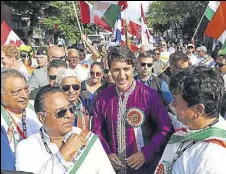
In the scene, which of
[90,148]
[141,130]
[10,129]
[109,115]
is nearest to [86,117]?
[109,115]

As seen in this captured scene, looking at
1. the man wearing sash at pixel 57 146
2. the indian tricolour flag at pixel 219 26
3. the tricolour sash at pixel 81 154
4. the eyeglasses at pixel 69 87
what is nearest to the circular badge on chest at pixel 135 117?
the eyeglasses at pixel 69 87

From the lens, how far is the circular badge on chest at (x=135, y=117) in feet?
10.7

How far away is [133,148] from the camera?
10.8 ft

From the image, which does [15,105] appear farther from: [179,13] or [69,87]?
[179,13]

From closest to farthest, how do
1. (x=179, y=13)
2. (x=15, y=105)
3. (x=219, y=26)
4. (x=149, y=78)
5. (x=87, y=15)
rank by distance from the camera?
(x=15, y=105) → (x=149, y=78) → (x=219, y=26) → (x=87, y=15) → (x=179, y=13)

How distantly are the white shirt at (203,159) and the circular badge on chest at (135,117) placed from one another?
3.05ft

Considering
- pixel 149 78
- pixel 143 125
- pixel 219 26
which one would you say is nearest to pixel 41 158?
pixel 143 125

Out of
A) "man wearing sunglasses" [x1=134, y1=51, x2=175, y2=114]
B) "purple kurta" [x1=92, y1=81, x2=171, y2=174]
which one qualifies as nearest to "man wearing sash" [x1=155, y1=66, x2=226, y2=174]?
"purple kurta" [x1=92, y1=81, x2=171, y2=174]

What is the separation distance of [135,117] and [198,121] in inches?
39.9

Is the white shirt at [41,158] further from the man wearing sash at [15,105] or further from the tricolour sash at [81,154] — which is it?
the man wearing sash at [15,105]

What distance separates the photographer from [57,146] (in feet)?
8.68

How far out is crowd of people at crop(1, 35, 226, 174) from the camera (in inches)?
89.4

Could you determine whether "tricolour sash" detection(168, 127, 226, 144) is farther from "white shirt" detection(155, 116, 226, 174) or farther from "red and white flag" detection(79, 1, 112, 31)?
"red and white flag" detection(79, 1, 112, 31)

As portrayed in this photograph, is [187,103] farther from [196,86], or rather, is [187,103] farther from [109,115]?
[109,115]
